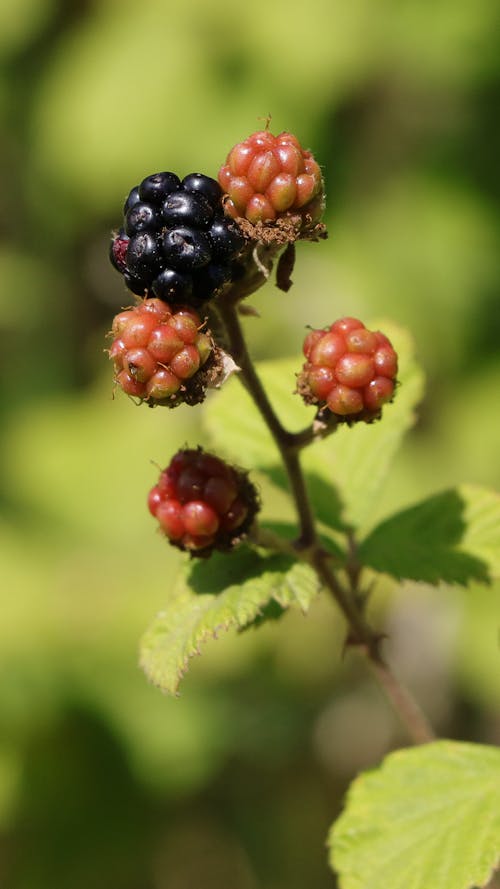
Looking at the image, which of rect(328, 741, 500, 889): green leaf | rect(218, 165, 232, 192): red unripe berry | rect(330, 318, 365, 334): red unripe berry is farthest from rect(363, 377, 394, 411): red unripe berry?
rect(328, 741, 500, 889): green leaf

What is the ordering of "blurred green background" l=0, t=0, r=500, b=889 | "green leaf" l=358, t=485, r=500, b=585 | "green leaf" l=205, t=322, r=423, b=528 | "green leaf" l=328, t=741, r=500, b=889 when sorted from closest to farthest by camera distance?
"green leaf" l=328, t=741, r=500, b=889
"green leaf" l=358, t=485, r=500, b=585
"green leaf" l=205, t=322, r=423, b=528
"blurred green background" l=0, t=0, r=500, b=889

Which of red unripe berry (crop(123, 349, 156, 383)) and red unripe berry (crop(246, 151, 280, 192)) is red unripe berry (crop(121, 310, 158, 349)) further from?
red unripe berry (crop(246, 151, 280, 192))

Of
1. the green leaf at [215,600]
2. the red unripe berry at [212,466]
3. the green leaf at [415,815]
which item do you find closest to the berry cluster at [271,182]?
the red unripe berry at [212,466]

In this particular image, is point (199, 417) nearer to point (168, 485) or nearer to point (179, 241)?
point (168, 485)

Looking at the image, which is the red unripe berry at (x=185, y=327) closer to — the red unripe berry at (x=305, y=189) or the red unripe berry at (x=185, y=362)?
the red unripe berry at (x=185, y=362)

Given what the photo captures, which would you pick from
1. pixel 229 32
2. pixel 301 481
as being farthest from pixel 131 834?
pixel 229 32

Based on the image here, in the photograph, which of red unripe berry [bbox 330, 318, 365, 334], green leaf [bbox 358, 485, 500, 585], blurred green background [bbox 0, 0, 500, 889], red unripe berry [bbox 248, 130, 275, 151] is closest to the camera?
red unripe berry [bbox 248, 130, 275, 151]

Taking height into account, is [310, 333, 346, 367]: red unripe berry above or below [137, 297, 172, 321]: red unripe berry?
below

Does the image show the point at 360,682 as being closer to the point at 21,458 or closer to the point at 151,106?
the point at 21,458
